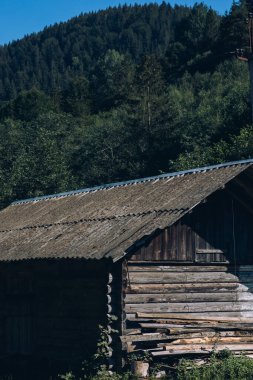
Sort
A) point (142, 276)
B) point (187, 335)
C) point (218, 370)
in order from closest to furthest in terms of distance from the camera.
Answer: point (218, 370) < point (187, 335) < point (142, 276)

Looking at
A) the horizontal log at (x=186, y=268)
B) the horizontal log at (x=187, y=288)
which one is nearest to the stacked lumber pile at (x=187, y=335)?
the horizontal log at (x=187, y=288)

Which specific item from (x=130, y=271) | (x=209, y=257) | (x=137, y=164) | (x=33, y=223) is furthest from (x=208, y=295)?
(x=137, y=164)

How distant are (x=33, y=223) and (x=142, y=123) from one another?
132ft

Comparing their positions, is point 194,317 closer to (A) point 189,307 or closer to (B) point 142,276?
(A) point 189,307

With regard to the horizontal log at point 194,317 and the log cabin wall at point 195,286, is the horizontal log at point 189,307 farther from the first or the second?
the horizontal log at point 194,317

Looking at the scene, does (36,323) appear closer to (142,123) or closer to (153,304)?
(153,304)

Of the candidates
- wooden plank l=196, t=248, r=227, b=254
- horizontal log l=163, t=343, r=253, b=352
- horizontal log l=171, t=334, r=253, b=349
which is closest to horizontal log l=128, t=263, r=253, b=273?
wooden plank l=196, t=248, r=227, b=254

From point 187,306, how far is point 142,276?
158 cm

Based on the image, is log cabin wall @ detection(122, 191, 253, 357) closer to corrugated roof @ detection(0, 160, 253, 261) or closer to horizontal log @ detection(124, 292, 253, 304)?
horizontal log @ detection(124, 292, 253, 304)

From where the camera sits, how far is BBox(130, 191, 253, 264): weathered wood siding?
1905cm

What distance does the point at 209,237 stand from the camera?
19938mm

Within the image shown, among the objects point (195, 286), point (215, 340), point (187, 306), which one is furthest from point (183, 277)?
point (215, 340)

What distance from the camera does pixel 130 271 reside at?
61.2ft

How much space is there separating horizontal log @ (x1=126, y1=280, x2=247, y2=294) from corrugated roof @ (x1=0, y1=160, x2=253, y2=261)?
4.69 feet
